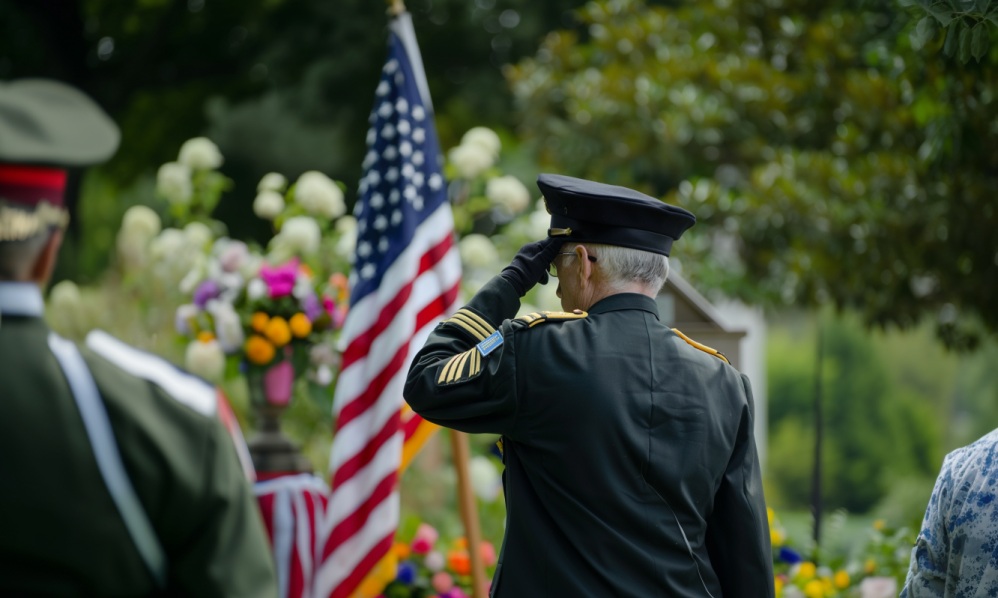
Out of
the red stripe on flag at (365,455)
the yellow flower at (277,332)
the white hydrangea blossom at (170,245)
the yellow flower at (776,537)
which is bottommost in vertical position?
the yellow flower at (776,537)

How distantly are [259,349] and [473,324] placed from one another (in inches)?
96.3

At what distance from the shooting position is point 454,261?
15.8ft

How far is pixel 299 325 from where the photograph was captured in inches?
203

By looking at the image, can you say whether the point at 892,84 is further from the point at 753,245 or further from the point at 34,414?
the point at 34,414

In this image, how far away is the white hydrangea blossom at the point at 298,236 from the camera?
556cm

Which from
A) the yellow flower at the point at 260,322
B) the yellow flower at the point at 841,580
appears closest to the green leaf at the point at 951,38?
the yellow flower at the point at 841,580

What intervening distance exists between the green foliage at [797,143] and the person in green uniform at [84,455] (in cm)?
363

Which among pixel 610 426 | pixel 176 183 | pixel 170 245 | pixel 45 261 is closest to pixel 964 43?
pixel 610 426

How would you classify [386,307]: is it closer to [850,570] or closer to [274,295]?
[274,295]

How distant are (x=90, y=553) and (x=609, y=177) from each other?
22.7 ft

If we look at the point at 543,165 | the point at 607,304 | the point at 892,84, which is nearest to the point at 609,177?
the point at 543,165

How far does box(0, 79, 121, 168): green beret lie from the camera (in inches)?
72.3

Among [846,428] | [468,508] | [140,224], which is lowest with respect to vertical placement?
[846,428]

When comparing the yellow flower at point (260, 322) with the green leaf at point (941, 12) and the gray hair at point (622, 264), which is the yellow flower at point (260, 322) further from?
the green leaf at point (941, 12)
